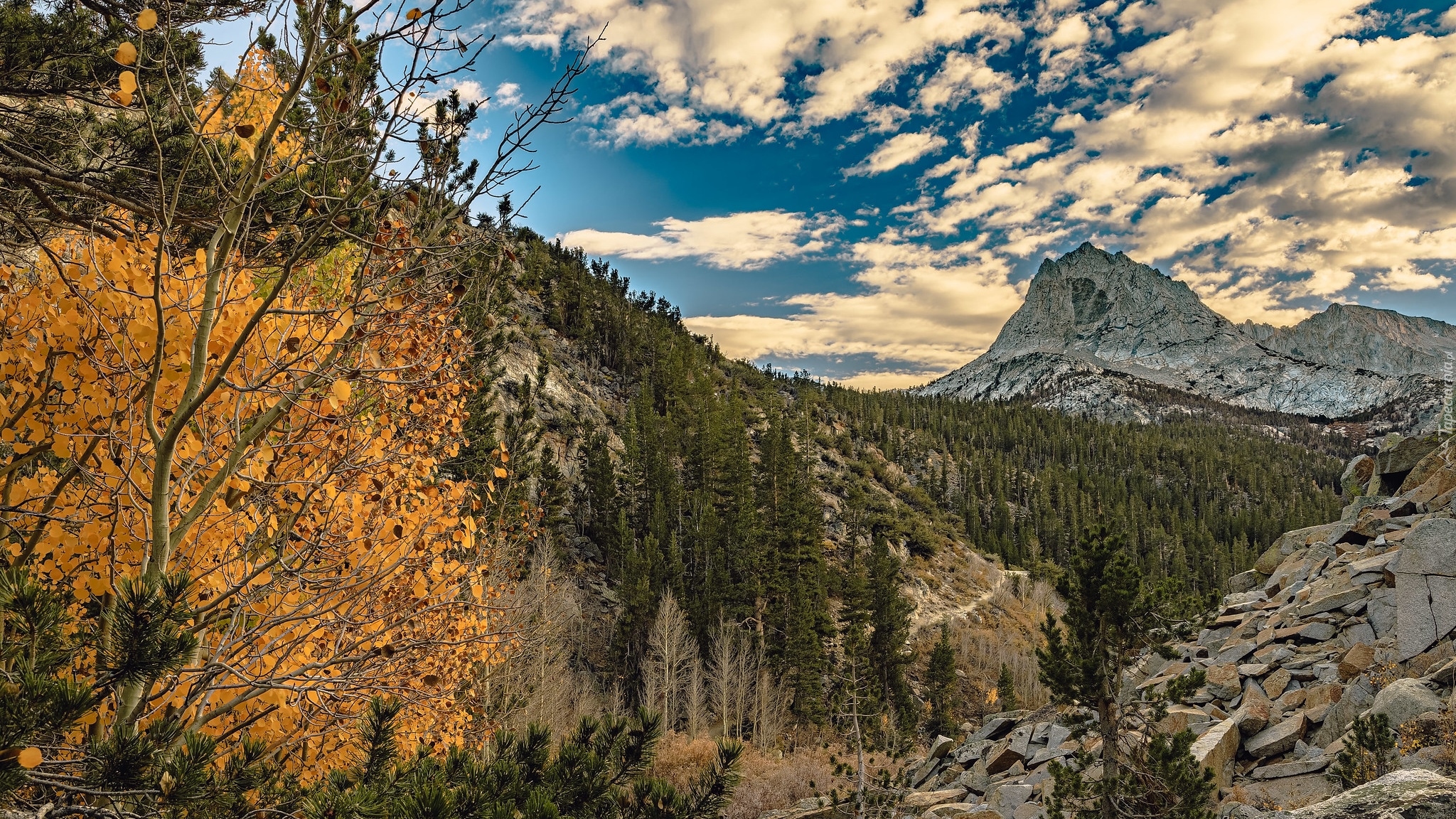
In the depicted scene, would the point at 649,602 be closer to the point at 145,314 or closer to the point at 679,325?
the point at 145,314

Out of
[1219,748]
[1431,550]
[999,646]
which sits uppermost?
[1431,550]

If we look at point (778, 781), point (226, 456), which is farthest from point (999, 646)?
point (226, 456)

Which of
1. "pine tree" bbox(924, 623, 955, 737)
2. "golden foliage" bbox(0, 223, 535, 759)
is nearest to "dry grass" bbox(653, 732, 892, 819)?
"pine tree" bbox(924, 623, 955, 737)

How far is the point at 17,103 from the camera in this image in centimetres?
641

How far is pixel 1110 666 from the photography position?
966 centimetres

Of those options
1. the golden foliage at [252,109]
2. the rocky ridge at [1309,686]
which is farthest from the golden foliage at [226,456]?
the rocky ridge at [1309,686]

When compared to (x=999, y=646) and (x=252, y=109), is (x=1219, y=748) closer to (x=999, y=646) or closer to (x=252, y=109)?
(x=252, y=109)

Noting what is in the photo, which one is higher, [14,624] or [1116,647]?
[14,624]

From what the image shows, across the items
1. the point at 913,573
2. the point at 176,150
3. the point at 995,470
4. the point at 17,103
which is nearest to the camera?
the point at 176,150

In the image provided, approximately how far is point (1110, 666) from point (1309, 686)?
8.73m

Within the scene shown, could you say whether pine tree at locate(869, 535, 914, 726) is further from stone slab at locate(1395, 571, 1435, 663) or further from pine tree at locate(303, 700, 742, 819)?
pine tree at locate(303, 700, 742, 819)

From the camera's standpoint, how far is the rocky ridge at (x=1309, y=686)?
1073 cm

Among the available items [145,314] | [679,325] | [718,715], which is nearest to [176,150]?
[145,314]

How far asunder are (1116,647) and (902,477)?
104896mm
